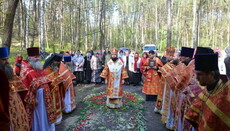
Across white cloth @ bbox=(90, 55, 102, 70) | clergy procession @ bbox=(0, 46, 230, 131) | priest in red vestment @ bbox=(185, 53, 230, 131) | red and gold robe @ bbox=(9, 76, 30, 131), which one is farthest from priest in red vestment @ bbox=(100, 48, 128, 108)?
priest in red vestment @ bbox=(185, 53, 230, 131)

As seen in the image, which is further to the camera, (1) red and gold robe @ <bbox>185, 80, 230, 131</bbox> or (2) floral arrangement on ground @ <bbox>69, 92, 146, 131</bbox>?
(2) floral arrangement on ground @ <bbox>69, 92, 146, 131</bbox>

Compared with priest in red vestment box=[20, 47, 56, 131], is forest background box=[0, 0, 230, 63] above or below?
above

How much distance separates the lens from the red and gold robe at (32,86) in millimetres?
3900

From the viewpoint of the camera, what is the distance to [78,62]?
1131cm

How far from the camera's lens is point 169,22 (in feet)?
46.0

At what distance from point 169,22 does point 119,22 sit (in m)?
31.7

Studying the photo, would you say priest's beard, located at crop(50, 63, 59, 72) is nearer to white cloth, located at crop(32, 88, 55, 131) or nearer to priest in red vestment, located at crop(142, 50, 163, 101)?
white cloth, located at crop(32, 88, 55, 131)

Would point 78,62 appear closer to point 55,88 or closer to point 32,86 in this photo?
point 55,88

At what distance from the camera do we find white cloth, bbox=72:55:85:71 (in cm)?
1132

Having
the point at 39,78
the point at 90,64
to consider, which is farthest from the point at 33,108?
the point at 90,64

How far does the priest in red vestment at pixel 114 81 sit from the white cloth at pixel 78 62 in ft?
15.1

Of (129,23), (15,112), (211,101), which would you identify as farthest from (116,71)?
(129,23)

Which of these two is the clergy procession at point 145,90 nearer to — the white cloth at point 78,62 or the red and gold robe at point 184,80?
the red and gold robe at point 184,80

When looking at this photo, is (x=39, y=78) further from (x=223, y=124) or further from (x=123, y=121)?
(x=223, y=124)
